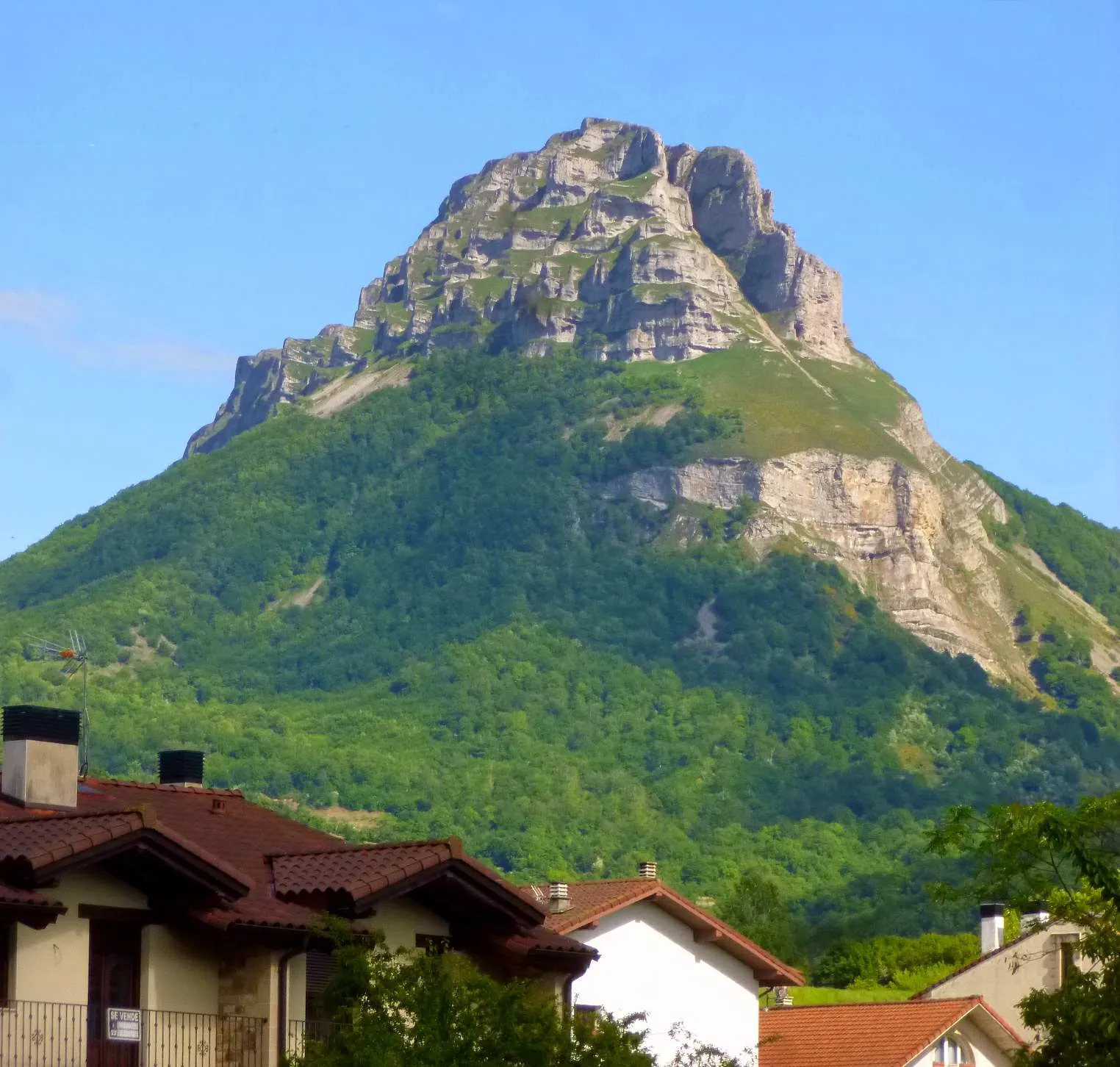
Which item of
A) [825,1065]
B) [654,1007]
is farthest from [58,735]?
[825,1065]

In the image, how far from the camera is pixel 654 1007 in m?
47.6

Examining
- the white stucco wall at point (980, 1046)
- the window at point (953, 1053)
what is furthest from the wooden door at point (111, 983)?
the window at point (953, 1053)

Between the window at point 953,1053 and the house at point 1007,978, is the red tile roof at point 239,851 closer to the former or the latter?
the window at point 953,1053

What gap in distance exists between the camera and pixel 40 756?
31.3 m

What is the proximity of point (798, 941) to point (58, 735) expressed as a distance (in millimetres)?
127270

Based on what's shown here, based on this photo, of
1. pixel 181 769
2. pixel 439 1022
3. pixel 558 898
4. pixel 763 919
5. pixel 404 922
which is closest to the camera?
pixel 439 1022

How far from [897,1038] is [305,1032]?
2495cm

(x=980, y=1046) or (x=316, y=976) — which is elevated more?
(x=980, y=1046)

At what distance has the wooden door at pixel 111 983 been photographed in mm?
27938

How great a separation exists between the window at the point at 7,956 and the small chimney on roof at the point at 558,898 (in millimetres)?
18364

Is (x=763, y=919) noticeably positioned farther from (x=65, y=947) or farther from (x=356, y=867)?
(x=65, y=947)

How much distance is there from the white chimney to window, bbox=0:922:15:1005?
4250 cm

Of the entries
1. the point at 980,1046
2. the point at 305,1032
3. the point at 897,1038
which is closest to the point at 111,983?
the point at 305,1032

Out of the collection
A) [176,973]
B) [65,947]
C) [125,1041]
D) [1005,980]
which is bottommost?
[125,1041]
